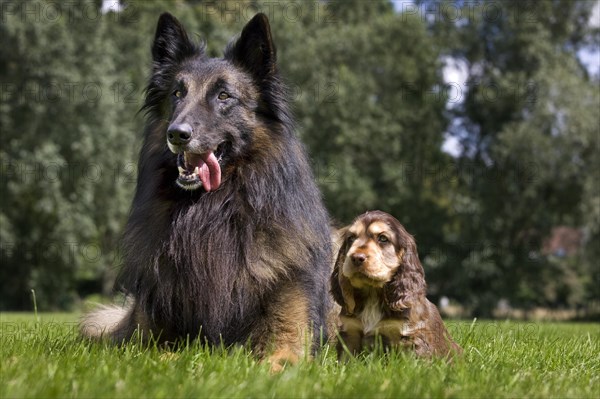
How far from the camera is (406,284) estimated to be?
4.94 metres

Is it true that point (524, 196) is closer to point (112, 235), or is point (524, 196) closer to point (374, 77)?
point (374, 77)

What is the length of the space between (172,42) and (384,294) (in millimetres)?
2606

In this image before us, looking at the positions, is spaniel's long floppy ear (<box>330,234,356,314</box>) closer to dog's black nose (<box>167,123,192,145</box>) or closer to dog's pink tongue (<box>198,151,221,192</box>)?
dog's pink tongue (<box>198,151,221,192</box>)

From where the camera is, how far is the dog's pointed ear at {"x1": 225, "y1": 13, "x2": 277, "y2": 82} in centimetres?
552

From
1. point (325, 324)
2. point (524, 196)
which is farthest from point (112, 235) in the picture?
point (325, 324)

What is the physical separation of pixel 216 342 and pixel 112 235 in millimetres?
28275

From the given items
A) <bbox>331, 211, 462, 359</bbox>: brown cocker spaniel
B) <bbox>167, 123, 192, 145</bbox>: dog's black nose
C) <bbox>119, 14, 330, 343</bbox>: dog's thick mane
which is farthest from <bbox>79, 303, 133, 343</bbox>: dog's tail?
<bbox>331, 211, 462, 359</bbox>: brown cocker spaniel

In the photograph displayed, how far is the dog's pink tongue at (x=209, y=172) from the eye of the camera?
16.8ft

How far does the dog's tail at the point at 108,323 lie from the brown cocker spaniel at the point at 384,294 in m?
1.69

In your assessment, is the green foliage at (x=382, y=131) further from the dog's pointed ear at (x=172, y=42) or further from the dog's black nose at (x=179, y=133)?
the dog's black nose at (x=179, y=133)

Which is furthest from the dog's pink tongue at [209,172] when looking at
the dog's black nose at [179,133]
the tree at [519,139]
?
the tree at [519,139]

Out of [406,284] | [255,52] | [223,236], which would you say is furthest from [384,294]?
[255,52]

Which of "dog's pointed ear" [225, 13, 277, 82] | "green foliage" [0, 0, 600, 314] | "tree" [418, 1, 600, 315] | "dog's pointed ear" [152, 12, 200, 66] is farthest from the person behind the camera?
"tree" [418, 1, 600, 315]

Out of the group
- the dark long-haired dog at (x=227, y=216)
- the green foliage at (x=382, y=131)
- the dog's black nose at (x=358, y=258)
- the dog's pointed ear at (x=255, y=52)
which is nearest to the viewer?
the dog's black nose at (x=358, y=258)
